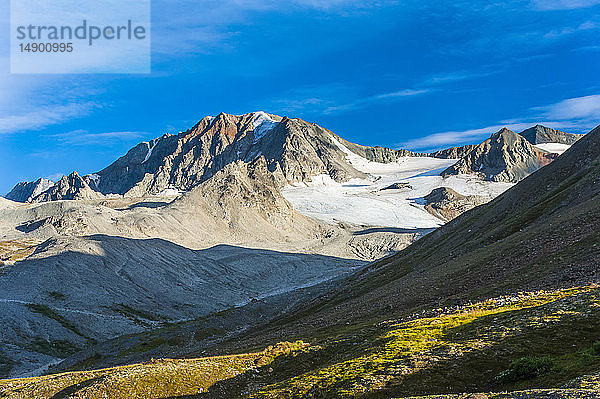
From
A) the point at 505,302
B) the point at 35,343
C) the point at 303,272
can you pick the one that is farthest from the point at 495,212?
the point at 303,272

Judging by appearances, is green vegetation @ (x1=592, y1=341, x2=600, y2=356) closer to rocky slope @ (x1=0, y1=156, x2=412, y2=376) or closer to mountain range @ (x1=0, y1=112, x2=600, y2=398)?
mountain range @ (x1=0, y1=112, x2=600, y2=398)

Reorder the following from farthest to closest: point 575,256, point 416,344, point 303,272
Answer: point 303,272 → point 575,256 → point 416,344

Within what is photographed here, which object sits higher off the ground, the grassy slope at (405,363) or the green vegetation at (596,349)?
the green vegetation at (596,349)

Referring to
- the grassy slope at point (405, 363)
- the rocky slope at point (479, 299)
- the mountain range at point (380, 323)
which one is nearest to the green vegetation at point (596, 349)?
the grassy slope at point (405, 363)

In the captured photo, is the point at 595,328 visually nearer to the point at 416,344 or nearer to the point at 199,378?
the point at 416,344

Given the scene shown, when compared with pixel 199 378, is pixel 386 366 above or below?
above

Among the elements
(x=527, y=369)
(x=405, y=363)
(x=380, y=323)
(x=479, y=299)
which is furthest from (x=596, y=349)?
(x=380, y=323)

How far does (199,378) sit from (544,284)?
26.1 m

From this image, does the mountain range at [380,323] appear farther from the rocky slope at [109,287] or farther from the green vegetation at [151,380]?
the rocky slope at [109,287]

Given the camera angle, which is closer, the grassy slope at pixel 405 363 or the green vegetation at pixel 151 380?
the grassy slope at pixel 405 363

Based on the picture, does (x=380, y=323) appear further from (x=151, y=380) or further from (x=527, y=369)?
(x=527, y=369)

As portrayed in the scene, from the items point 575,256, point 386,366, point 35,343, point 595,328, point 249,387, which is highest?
point 575,256

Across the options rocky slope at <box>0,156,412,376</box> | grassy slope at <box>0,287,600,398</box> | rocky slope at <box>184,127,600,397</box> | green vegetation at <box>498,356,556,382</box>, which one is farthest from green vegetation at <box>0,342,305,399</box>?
rocky slope at <box>0,156,412,376</box>

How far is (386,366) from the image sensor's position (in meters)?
23.4
